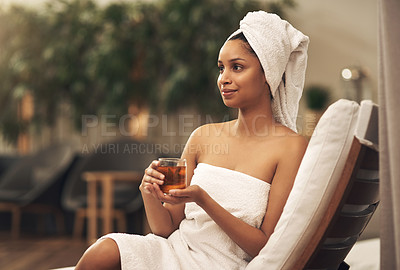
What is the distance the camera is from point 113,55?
6109mm

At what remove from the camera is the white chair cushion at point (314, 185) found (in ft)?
3.65

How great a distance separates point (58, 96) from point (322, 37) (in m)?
3.46

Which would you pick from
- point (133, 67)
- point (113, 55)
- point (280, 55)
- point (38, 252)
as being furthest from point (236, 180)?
point (133, 67)

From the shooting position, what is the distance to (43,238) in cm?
507

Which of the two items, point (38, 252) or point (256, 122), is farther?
point (38, 252)

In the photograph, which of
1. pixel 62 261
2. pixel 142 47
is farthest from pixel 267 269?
pixel 142 47

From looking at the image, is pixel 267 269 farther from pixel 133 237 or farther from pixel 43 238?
pixel 43 238

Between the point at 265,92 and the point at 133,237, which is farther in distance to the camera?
the point at 265,92

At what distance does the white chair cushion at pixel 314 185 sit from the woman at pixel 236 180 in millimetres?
82

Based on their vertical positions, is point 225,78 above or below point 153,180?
above

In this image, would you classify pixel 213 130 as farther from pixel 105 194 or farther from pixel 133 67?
pixel 133 67

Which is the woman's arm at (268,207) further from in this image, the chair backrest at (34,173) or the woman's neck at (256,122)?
the chair backrest at (34,173)

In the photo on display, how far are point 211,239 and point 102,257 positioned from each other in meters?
0.26

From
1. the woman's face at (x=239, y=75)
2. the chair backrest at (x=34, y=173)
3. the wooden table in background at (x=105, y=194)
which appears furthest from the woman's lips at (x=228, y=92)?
the chair backrest at (x=34, y=173)
